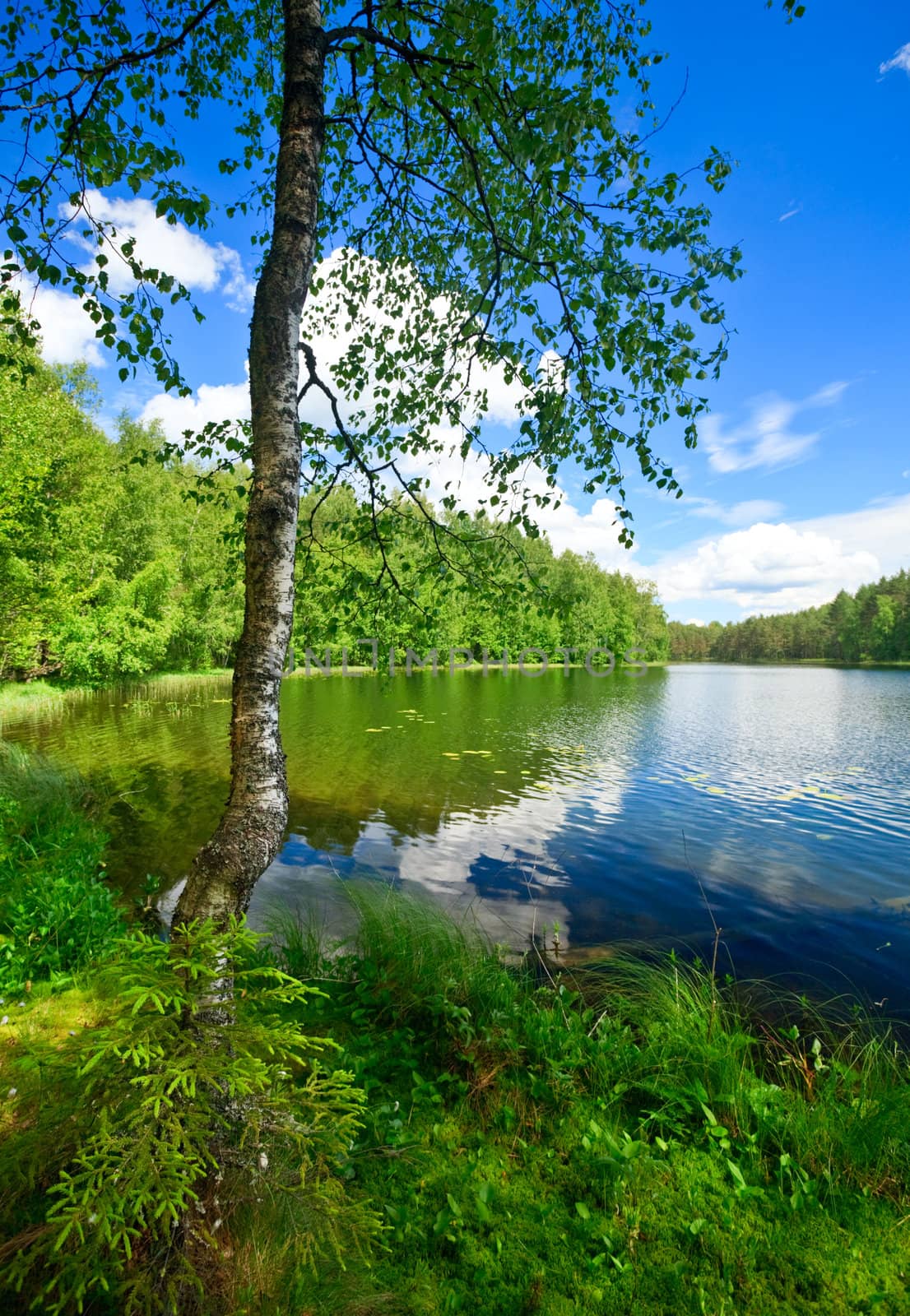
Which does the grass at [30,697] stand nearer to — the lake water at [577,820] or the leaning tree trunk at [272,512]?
the lake water at [577,820]

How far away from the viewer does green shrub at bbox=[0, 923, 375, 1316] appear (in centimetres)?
190

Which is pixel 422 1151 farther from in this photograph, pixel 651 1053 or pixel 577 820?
pixel 577 820

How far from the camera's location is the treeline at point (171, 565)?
5430 millimetres

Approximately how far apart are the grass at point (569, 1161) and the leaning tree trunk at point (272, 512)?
2.14ft

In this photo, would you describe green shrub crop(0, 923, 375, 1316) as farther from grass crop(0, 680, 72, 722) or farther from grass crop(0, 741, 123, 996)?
grass crop(0, 680, 72, 722)

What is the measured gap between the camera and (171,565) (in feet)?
131

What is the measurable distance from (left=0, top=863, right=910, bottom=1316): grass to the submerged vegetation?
0.05ft

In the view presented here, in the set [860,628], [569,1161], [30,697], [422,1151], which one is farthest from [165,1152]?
[860,628]

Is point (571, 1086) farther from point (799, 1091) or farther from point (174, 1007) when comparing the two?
point (174, 1007)

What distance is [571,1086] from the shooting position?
404 cm

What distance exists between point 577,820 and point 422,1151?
1095 cm

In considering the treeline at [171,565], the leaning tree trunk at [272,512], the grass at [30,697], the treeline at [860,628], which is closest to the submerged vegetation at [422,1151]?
the leaning tree trunk at [272,512]

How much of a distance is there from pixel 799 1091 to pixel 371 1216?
144 inches

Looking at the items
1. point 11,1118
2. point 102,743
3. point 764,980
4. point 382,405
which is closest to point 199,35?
point 382,405
